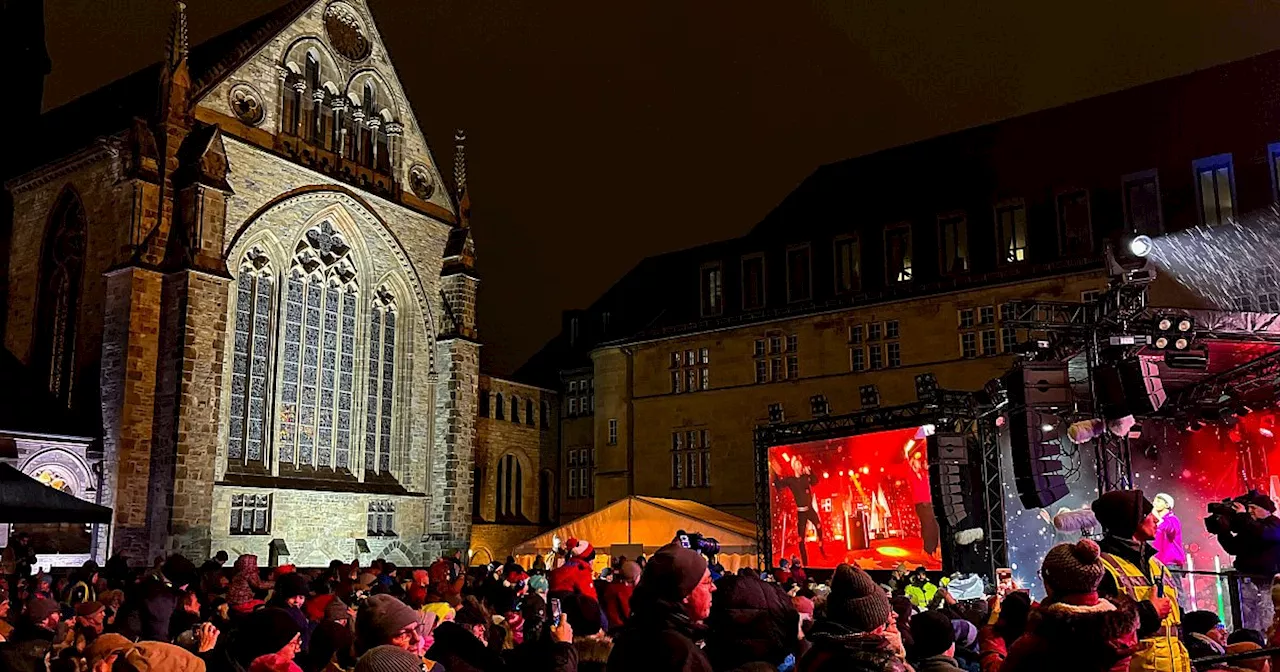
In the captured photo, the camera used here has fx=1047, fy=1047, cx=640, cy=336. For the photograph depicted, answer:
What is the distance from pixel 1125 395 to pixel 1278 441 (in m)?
5.47

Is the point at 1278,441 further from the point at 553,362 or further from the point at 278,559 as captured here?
the point at 553,362

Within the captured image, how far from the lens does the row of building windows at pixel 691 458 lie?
30828 millimetres

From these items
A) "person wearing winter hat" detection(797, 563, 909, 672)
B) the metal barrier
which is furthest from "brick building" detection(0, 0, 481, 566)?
"person wearing winter hat" detection(797, 563, 909, 672)

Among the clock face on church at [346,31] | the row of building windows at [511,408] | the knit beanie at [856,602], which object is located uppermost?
Answer: the clock face on church at [346,31]

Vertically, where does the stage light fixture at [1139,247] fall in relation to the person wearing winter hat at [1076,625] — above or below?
above

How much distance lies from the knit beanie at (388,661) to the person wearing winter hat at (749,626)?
4.49 ft

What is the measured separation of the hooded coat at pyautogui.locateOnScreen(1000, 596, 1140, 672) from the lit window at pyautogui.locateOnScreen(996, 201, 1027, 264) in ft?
81.0

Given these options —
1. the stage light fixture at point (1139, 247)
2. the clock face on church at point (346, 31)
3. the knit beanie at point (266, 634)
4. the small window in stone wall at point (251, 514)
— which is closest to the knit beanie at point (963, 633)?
the knit beanie at point (266, 634)

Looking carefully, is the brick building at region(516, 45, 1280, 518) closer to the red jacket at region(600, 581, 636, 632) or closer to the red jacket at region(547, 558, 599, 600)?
the red jacket at region(547, 558, 599, 600)

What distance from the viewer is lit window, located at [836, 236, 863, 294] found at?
97.4 feet

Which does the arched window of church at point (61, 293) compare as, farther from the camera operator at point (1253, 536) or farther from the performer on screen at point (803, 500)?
the camera operator at point (1253, 536)

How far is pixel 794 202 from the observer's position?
34.3 m

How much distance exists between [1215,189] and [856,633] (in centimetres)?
2460

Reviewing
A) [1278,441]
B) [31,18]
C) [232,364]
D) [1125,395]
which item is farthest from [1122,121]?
[31,18]
